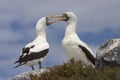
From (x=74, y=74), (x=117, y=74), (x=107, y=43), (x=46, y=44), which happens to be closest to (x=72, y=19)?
(x=46, y=44)

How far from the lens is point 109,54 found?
45.1ft

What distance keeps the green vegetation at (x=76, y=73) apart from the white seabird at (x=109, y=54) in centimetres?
38

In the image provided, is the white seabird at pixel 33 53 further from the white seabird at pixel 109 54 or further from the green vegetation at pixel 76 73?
the white seabird at pixel 109 54

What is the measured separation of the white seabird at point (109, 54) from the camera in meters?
13.7

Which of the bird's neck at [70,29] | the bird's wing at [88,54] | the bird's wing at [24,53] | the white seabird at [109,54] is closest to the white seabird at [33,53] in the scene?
the bird's wing at [24,53]

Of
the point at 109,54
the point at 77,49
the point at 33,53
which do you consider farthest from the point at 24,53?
the point at 109,54

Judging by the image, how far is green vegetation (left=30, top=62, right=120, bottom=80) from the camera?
12398 millimetres

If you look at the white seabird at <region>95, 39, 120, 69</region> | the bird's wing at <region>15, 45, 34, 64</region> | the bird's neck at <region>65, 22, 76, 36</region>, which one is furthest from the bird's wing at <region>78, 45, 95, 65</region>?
the white seabird at <region>95, 39, 120, 69</region>

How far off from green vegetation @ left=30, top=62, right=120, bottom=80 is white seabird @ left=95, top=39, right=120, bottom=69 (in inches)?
14.9

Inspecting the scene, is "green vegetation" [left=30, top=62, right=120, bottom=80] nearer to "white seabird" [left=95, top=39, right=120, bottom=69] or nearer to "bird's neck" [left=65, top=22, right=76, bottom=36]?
"white seabird" [left=95, top=39, right=120, bottom=69]

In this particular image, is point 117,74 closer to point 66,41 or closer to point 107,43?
point 107,43

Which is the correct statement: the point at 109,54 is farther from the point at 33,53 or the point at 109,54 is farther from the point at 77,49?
the point at 33,53

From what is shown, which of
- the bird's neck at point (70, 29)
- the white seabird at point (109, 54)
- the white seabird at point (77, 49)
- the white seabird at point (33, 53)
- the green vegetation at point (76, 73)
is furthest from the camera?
the white seabird at point (33, 53)

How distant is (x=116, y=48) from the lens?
45.0ft
